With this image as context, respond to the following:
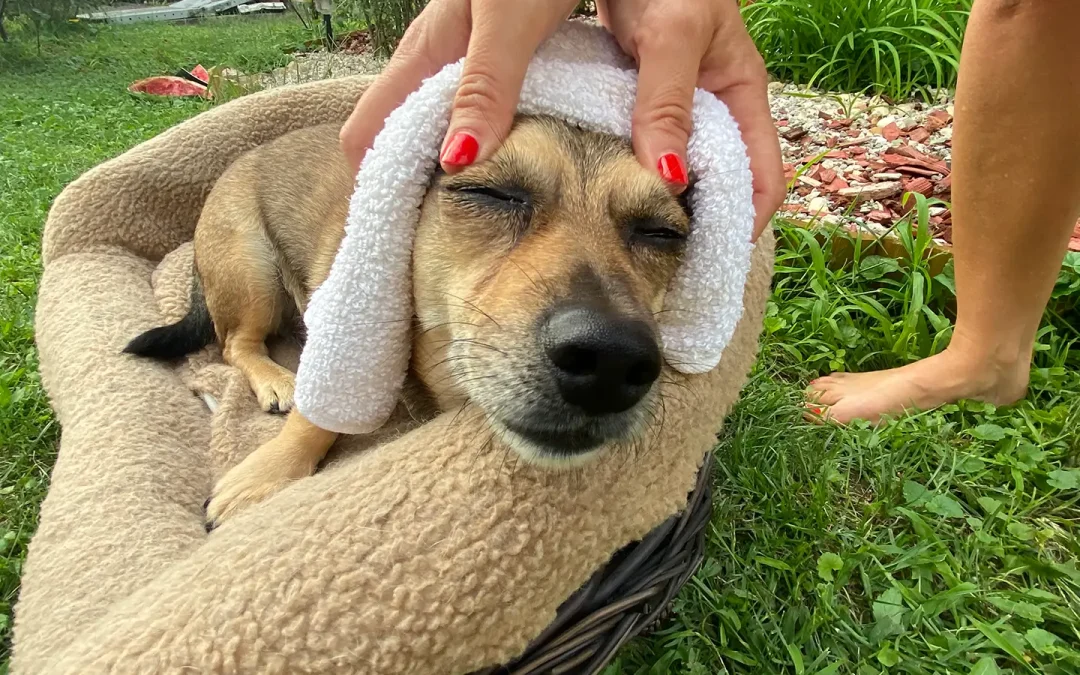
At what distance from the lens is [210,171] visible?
12.4 ft

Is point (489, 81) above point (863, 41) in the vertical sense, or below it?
above

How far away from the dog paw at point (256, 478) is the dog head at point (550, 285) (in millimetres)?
543

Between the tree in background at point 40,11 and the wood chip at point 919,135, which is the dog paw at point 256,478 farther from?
the tree in background at point 40,11

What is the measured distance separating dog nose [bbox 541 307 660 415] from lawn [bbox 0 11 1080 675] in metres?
0.89

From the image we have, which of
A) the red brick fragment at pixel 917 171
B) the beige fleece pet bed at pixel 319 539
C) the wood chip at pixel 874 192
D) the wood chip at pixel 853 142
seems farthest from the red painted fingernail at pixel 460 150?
the wood chip at pixel 853 142

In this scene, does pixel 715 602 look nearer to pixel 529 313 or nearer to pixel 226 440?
pixel 529 313

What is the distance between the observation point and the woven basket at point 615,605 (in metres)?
1.71

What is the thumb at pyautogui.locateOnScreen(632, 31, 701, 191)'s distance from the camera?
1.88 metres

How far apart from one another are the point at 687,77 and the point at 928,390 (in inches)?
65.2

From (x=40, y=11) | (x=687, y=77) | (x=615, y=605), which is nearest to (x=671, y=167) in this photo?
(x=687, y=77)

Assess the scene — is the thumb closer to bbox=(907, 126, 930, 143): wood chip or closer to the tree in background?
bbox=(907, 126, 930, 143): wood chip

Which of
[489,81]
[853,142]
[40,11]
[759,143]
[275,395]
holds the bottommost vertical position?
[853,142]

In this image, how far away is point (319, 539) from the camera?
169cm

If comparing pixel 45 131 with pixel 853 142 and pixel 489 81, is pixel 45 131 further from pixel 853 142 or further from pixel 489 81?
pixel 853 142
